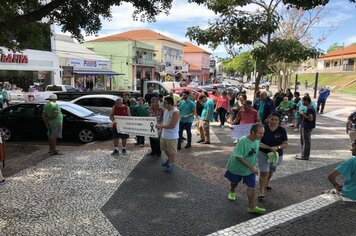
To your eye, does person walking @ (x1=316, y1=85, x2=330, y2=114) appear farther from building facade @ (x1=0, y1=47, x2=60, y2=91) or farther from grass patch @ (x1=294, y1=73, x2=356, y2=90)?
grass patch @ (x1=294, y1=73, x2=356, y2=90)

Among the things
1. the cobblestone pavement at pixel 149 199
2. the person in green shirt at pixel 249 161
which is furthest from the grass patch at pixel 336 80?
the person in green shirt at pixel 249 161

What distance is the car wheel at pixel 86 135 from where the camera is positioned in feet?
36.6

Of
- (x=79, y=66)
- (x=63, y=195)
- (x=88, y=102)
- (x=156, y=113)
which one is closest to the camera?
(x=63, y=195)

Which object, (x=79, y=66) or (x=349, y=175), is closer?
(x=349, y=175)

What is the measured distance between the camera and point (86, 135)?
11180mm

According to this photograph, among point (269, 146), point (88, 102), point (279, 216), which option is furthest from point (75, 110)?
point (279, 216)

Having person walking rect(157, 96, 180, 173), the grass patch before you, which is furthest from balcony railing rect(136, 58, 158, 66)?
person walking rect(157, 96, 180, 173)

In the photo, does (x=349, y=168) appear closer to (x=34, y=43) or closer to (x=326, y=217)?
(x=326, y=217)

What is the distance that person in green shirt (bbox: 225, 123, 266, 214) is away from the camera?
5.17m

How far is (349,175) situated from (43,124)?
9.54 meters

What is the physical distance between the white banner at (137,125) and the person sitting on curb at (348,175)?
13.1 ft

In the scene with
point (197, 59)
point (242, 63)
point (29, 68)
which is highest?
point (197, 59)

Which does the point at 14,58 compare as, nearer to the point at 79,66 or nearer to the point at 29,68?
the point at 29,68

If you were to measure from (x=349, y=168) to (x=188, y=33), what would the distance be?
7598 millimetres
